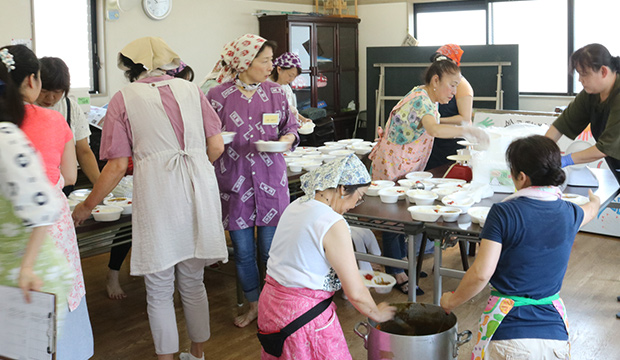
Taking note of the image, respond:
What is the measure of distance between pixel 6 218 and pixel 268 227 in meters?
1.78

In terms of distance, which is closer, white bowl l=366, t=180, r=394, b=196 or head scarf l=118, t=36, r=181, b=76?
head scarf l=118, t=36, r=181, b=76

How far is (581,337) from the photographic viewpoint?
337cm

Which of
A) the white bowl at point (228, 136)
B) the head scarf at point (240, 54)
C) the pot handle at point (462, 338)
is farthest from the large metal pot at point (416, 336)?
the head scarf at point (240, 54)

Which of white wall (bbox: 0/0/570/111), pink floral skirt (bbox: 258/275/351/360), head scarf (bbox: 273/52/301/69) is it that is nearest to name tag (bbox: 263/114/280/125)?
pink floral skirt (bbox: 258/275/351/360)

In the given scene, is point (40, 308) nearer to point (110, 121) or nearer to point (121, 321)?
point (110, 121)

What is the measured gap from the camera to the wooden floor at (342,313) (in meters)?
3.29

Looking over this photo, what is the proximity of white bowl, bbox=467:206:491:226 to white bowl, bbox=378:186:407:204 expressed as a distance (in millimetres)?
405

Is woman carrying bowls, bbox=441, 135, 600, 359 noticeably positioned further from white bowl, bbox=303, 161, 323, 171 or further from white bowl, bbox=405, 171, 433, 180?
white bowl, bbox=303, 161, 323, 171

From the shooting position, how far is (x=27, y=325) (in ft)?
5.21

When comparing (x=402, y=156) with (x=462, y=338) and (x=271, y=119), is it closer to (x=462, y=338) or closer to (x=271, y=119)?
(x=271, y=119)

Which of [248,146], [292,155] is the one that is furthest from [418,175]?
[292,155]

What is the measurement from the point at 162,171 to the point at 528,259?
1483 millimetres

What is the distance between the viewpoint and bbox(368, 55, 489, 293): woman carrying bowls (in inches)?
145

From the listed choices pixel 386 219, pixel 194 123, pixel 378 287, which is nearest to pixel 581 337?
pixel 378 287
